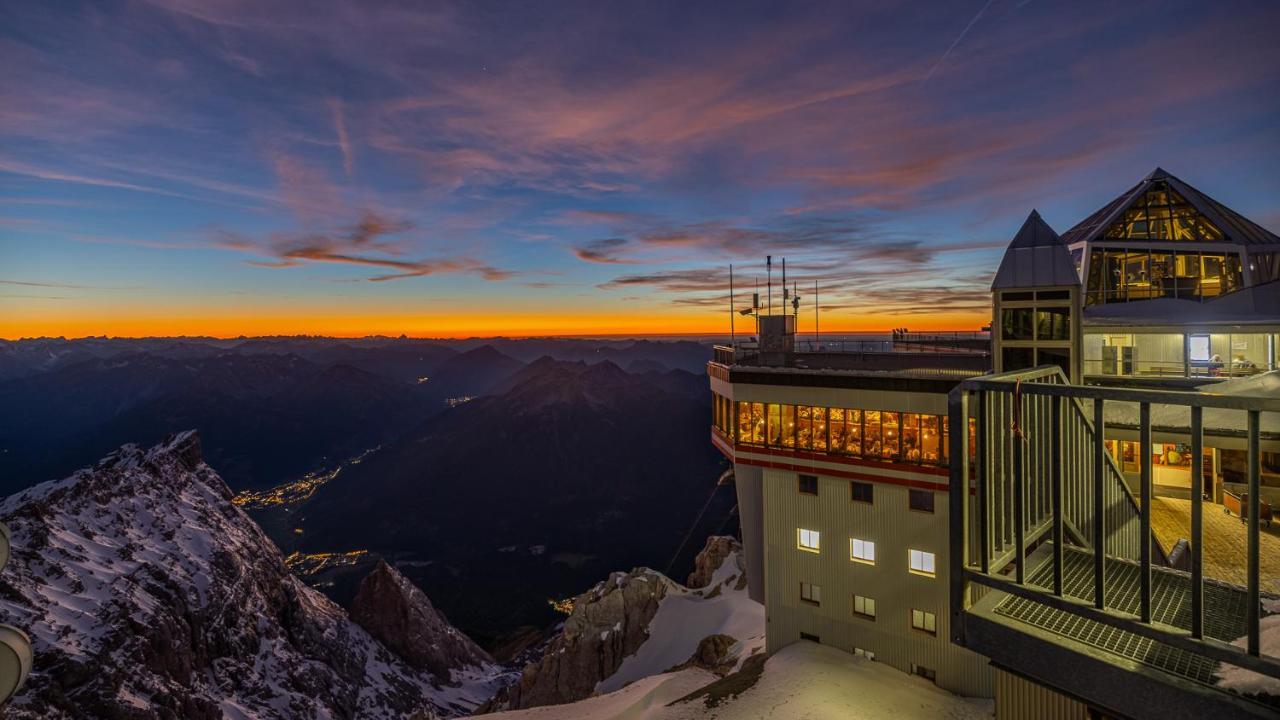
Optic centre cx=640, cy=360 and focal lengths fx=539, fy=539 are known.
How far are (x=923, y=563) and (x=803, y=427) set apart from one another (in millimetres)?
8692

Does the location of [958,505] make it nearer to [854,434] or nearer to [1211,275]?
[854,434]

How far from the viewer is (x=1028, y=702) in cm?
1623

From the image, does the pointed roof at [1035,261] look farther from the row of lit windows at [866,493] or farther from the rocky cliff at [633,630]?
the rocky cliff at [633,630]

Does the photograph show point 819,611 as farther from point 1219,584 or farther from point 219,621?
point 219,621

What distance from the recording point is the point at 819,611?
1180 inches

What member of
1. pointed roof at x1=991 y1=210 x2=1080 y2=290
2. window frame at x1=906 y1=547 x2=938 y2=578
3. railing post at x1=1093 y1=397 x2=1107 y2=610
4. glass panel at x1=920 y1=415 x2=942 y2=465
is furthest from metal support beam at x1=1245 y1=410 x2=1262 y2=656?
pointed roof at x1=991 y1=210 x2=1080 y2=290

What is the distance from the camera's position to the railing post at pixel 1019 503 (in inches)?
353

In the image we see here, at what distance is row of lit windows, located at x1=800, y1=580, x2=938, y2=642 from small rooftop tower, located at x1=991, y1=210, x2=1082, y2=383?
13.1 metres

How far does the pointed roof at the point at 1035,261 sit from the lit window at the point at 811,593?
18.6 m

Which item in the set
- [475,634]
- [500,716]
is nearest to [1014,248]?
[500,716]

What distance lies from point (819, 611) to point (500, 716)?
130ft

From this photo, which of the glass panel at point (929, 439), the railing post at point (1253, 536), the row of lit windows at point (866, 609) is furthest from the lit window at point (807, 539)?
the railing post at point (1253, 536)

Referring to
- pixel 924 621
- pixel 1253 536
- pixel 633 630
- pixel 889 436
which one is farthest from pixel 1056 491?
pixel 633 630

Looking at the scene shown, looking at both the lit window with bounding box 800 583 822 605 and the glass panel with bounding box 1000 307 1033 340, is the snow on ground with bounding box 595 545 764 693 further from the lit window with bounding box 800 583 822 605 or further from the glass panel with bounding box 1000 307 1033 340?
the glass panel with bounding box 1000 307 1033 340
